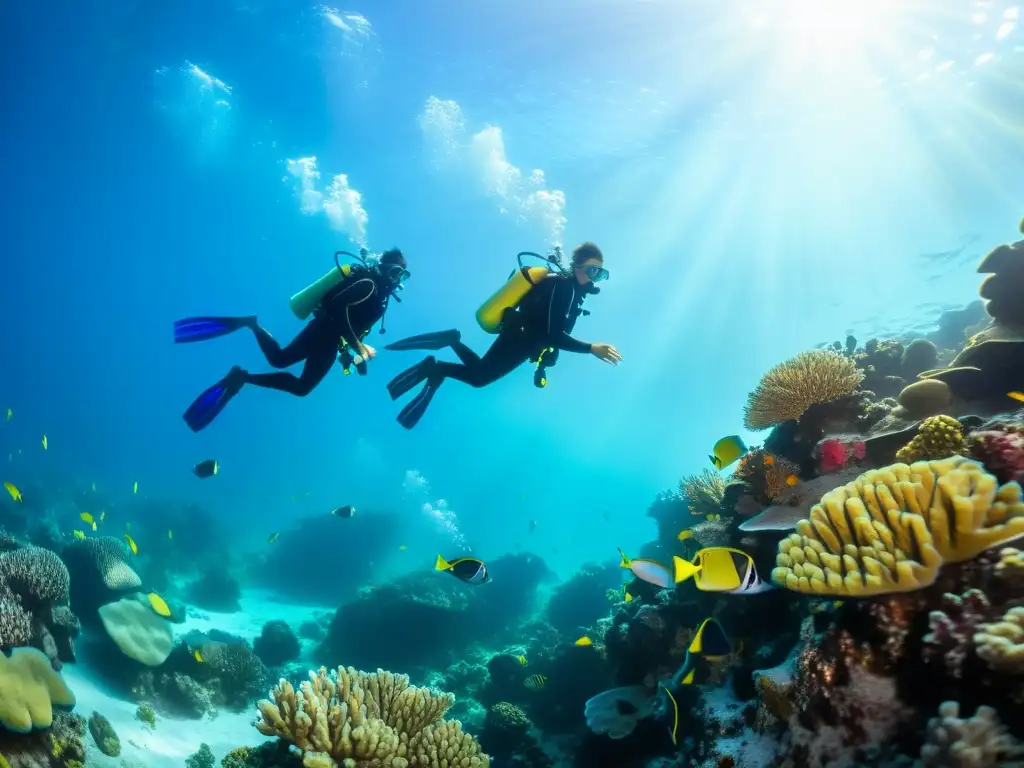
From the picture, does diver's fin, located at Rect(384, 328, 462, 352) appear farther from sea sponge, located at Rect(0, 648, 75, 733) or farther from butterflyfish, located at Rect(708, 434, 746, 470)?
sea sponge, located at Rect(0, 648, 75, 733)

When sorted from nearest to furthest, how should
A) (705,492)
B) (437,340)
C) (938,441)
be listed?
1. (938,441)
2. (437,340)
3. (705,492)

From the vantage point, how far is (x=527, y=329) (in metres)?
7.34

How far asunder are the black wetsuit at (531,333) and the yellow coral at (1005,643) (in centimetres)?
505

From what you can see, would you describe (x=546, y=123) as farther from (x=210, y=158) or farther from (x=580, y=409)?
(x=580, y=409)

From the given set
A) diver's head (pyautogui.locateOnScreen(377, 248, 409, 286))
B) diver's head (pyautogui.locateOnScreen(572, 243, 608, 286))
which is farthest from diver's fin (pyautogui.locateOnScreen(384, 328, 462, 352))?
diver's head (pyautogui.locateOnScreen(572, 243, 608, 286))

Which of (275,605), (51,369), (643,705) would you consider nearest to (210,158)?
(275,605)

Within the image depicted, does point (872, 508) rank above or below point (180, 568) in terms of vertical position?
below

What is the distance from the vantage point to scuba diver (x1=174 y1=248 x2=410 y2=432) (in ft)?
22.5

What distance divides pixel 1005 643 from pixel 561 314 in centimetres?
555

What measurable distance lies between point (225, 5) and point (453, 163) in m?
15.9

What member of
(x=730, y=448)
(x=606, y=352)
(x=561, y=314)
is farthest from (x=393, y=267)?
(x=730, y=448)

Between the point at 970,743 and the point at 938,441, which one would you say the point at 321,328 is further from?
the point at 938,441

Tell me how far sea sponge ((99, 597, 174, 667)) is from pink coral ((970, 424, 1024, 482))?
12924 millimetres

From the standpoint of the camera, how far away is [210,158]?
38406 mm
